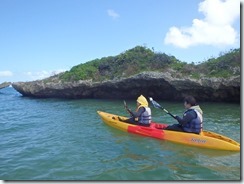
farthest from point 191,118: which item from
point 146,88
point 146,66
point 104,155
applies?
point 146,66

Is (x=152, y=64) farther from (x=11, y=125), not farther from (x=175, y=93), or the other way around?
(x=11, y=125)

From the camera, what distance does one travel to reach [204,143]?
1206 cm

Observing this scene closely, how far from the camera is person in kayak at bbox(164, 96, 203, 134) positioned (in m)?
12.0

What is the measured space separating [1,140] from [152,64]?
55.7 ft

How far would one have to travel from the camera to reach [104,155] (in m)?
11.4

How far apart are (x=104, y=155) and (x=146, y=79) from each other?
51.8 ft

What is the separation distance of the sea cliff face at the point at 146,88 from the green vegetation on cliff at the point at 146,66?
0.64m

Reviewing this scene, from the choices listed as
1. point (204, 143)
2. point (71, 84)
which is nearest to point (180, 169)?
point (204, 143)

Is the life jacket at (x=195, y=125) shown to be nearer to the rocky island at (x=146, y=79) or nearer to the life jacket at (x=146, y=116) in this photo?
the life jacket at (x=146, y=116)

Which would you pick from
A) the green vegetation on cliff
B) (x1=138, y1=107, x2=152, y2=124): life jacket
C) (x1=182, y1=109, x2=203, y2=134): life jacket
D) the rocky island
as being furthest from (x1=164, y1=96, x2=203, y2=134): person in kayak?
the green vegetation on cliff

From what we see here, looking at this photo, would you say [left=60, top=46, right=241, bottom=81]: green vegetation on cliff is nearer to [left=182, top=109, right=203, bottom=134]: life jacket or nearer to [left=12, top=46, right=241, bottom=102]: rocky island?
[left=12, top=46, right=241, bottom=102]: rocky island

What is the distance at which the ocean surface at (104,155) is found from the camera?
30.4ft

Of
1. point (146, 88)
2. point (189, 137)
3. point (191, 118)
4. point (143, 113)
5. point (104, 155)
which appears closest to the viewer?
point (104, 155)

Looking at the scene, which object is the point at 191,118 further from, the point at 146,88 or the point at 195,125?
the point at 146,88
